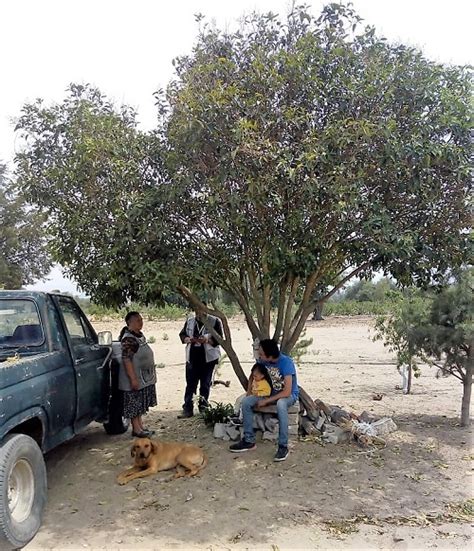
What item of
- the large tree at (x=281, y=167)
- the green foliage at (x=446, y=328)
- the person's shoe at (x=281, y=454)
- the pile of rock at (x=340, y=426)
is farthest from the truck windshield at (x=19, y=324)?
the green foliage at (x=446, y=328)

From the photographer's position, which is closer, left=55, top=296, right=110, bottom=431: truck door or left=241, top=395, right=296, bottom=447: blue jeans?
left=55, top=296, right=110, bottom=431: truck door

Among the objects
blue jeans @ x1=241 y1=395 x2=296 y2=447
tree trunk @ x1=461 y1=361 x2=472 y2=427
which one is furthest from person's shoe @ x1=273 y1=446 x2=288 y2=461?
tree trunk @ x1=461 y1=361 x2=472 y2=427

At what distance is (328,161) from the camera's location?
17.1ft

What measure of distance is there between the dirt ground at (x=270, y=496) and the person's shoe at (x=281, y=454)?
0.09m

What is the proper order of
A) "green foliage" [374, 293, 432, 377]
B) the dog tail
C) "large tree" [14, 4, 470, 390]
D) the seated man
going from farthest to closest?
"green foliage" [374, 293, 432, 377] < the seated man < the dog tail < "large tree" [14, 4, 470, 390]

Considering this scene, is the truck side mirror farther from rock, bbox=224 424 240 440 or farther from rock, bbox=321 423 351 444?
rock, bbox=321 423 351 444

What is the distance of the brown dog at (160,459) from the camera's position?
5.62 m

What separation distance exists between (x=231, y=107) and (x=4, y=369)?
306 centimetres

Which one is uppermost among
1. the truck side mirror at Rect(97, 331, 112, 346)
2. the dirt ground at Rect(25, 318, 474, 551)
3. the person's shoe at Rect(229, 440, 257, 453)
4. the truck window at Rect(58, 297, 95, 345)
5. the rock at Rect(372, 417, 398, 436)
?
the truck window at Rect(58, 297, 95, 345)

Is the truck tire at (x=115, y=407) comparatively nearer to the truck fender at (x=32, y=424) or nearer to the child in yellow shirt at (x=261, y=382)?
the child in yellow shirt at (x=261, y=382)

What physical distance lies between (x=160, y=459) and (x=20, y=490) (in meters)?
1.54

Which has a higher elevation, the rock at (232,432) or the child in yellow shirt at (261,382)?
the child in yellow shirt at (261,382)

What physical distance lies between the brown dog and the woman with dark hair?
0.94 m

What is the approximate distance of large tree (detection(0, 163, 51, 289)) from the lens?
76.2ft
